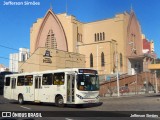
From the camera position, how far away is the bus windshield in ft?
74.7

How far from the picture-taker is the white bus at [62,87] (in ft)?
74.8

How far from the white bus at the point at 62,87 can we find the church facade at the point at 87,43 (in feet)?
145

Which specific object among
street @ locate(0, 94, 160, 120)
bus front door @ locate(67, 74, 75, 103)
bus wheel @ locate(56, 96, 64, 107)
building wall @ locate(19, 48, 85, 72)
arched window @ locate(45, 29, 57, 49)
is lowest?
street @ locate(0, 94, 160, 120)

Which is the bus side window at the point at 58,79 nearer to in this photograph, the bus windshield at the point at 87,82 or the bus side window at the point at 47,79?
the bus side window at the point at 47,79

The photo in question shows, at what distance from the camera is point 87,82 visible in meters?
23.2

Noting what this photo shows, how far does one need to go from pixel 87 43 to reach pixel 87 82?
2445 inches

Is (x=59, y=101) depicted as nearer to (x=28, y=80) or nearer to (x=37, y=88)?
(x=37, y=88)

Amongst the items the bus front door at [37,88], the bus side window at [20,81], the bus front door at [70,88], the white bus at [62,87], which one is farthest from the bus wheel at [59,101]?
the bus side window at [20,81]

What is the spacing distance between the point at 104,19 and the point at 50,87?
62346 millimetres

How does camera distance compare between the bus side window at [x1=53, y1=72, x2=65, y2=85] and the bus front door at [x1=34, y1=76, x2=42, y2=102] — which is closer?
the bus side window at [x1=53, y1=72, x2=65, y2=85]

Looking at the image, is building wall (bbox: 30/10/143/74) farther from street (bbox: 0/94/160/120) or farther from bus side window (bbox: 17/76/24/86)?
street (bbox: 0/94/160/120)

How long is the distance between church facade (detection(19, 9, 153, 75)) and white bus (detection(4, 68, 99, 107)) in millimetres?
44238

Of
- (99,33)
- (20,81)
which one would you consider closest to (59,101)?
(20,81)

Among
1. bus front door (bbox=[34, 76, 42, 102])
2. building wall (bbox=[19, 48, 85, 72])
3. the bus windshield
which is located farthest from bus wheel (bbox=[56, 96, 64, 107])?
building wall (bbox=[19, 48, 85, 72])
